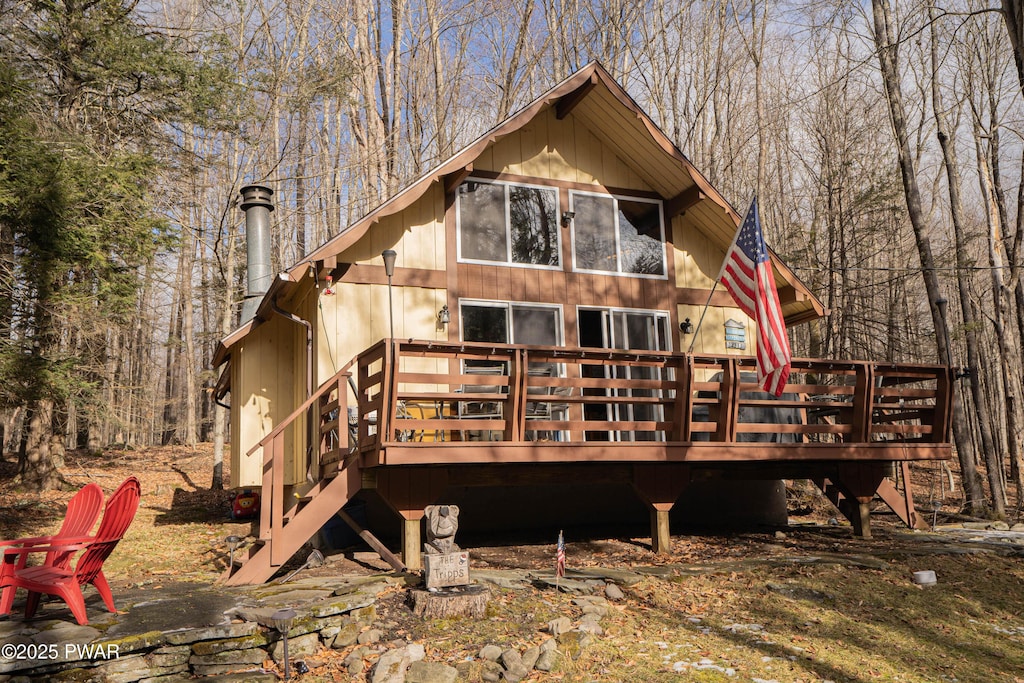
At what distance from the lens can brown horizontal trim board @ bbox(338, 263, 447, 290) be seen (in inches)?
407

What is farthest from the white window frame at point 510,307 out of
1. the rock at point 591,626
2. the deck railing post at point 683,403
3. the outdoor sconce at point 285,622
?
the outdoor sconce at point 285,622

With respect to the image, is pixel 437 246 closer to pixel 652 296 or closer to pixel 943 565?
pixel 652 296

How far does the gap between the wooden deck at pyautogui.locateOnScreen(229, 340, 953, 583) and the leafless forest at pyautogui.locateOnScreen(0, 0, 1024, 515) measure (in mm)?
2712

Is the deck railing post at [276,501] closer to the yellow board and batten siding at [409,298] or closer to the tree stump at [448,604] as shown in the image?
the yellow board and batten siding at [409,298]

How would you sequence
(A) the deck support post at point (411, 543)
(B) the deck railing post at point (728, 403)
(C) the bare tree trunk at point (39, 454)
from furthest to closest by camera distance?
1. (C) the bare tree trunk at point (39, 454)
2. (B) the deck railing post at point (728, 403)
3. (A) the deck support post at point (411, 543)

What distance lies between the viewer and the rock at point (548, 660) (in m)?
6.18

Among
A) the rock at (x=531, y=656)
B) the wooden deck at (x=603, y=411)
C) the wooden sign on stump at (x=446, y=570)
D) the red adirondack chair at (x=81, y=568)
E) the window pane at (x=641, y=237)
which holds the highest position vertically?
the window pane at (x=641, y=237)

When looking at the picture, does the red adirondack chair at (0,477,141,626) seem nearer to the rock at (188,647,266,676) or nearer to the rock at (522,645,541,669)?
the rock at (188,647,266,676)

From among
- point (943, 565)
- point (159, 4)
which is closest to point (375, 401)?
point (943, 565)

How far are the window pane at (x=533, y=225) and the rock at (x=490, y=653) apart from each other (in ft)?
20.3

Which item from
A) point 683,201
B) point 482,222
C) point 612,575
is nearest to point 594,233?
point 683,201

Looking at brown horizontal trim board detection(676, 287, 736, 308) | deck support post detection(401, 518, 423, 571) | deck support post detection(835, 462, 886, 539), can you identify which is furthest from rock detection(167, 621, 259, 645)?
deck support post detection(835, 462, 886, 539)

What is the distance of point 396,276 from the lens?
10641 millimetres

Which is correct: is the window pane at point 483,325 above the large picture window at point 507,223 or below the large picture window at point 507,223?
below
